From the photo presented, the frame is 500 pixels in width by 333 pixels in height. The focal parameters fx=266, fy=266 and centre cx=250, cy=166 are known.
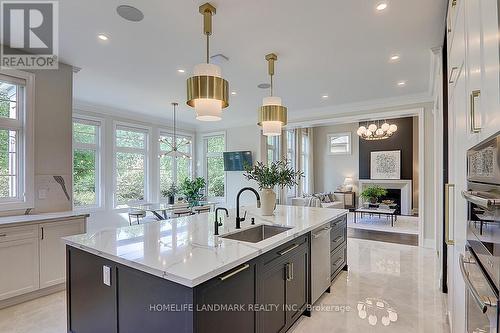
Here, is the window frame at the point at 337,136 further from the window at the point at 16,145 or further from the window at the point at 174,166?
the window at the point at 16,145

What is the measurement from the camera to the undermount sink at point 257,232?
2.46 m

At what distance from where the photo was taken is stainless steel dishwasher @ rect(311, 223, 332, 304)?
8.69ft

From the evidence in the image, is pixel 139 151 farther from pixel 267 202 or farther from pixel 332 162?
pixel 332 162

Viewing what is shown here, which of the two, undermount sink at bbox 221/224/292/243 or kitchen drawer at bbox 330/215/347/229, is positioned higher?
undermount sink at bbox 221/224/292/243

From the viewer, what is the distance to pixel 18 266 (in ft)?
9.42

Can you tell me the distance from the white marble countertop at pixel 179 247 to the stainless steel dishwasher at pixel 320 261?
0.18m

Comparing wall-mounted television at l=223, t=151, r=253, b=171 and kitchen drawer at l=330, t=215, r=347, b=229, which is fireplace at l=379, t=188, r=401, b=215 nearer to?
wall-mounted television at l=223, t=151, r=253, b=171

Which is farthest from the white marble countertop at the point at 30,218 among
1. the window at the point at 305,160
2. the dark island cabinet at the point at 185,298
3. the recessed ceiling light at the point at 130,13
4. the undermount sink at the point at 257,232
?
the window at the point at 305,160

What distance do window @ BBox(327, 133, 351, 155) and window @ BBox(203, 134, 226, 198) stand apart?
16.9 ft

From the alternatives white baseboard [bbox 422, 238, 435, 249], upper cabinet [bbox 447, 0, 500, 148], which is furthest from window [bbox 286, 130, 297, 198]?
upper cabinet [bbox 447, 0, 500, 148]

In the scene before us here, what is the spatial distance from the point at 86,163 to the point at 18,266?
128 inches

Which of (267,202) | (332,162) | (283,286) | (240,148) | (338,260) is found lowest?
(338,260)

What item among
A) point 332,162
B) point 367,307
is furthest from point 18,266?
point 332,162

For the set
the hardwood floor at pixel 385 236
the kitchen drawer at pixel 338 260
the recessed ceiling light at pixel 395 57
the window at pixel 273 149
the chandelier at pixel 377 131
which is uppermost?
the recessed ceiling light at pixel 395 57
